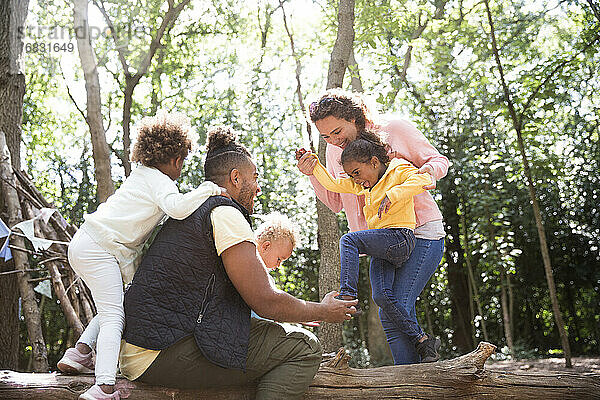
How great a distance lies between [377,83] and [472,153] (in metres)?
1.71

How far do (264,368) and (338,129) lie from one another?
1266mm

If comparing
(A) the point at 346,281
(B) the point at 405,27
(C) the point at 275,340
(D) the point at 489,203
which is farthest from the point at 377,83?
(C) the point at 275,340

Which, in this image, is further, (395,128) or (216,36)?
(216,36)

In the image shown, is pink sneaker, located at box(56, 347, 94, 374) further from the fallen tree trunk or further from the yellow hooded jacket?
the yellow hooded jacket

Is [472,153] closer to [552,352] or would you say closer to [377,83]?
[377,83]

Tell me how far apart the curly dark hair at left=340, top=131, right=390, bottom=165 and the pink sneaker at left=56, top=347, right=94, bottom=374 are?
1409 mm

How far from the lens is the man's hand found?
2.18 metres

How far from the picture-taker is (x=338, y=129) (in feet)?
9.78

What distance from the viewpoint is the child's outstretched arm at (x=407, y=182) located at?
2.71 meters

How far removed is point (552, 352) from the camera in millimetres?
8180

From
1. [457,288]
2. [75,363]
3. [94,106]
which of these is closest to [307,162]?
[75,363]

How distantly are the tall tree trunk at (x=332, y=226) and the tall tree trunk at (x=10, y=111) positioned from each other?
2.63m

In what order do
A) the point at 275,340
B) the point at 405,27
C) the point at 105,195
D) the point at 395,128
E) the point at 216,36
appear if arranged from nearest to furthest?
the point at 275,340 → the point at 395,128 → the point at 105,195 → the point at 405,27 → the point at 216,36

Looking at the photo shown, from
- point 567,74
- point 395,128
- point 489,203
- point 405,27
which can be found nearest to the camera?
point 395,128
